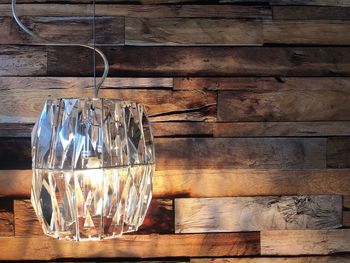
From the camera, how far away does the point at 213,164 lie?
4.39 ft

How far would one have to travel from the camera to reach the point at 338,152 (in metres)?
1.38

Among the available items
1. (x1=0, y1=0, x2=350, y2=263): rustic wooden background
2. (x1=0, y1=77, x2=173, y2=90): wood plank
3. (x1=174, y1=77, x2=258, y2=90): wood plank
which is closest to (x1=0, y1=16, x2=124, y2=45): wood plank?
(x1=0, y1=0, x2=350, y2=263): rustic wooden background

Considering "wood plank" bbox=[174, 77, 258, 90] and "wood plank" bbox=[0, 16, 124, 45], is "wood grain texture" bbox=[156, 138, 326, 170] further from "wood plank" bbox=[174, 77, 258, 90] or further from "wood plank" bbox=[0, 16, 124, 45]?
"wood plank" bbox=[0, 16, 124, 45]

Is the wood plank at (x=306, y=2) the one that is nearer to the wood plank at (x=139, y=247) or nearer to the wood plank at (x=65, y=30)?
the wood plank at (x=65, y=30)

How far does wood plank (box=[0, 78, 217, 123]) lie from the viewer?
1.31 meters

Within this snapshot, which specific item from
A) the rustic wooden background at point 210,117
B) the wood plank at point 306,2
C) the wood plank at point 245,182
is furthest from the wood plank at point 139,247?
the wood plank at point 306,2

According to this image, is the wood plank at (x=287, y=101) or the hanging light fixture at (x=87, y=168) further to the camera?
the wood plank at (x=287, y=101)

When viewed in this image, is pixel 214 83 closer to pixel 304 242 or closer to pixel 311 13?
pixel 311 13

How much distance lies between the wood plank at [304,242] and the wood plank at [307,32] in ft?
1.80

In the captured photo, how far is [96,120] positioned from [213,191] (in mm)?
518

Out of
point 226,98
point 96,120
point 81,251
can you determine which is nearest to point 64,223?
point 96,120

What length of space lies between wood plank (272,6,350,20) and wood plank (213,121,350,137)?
0.31 meters

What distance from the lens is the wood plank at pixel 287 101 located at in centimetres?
136

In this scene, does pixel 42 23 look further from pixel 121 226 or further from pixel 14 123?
pixel 121 226
